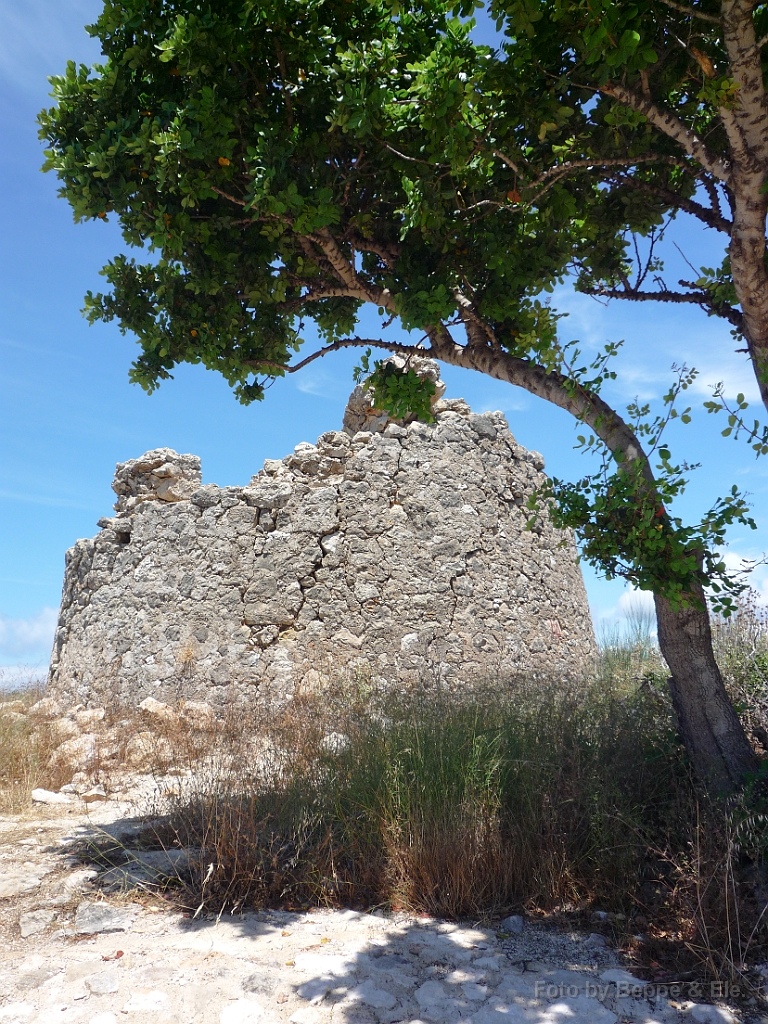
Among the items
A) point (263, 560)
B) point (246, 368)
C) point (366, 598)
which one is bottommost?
point (366, 598)

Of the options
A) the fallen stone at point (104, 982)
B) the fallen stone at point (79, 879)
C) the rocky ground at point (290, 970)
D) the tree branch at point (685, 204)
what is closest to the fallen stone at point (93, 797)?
the fallen stone at point (79, 879)

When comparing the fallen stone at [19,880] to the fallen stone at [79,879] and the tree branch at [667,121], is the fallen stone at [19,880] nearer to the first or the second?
the fallen stone at [79,879]

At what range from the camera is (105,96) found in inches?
205

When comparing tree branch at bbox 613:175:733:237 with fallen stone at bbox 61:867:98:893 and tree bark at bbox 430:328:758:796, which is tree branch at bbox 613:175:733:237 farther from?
fallen stone at bbox 61:867:98:893

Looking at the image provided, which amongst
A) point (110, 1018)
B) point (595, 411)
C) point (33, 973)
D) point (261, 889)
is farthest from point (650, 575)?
point (33, 973)

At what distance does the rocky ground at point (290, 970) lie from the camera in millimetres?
3244

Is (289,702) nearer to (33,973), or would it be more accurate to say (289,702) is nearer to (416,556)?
(416,556)

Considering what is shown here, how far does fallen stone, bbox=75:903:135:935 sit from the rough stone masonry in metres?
4.53

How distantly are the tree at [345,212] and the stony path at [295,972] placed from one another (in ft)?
5.61

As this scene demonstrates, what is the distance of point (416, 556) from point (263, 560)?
2069mm

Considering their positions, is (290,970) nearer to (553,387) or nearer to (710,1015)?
(710,1015)

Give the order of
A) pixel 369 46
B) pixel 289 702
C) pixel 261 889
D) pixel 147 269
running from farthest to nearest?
pixel 289 702, pixel 147 269, pixel 369 46, pixel 261 889

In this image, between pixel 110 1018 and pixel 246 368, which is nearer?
A: pixel 110 1018

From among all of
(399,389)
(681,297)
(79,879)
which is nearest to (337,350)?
(399,389)
